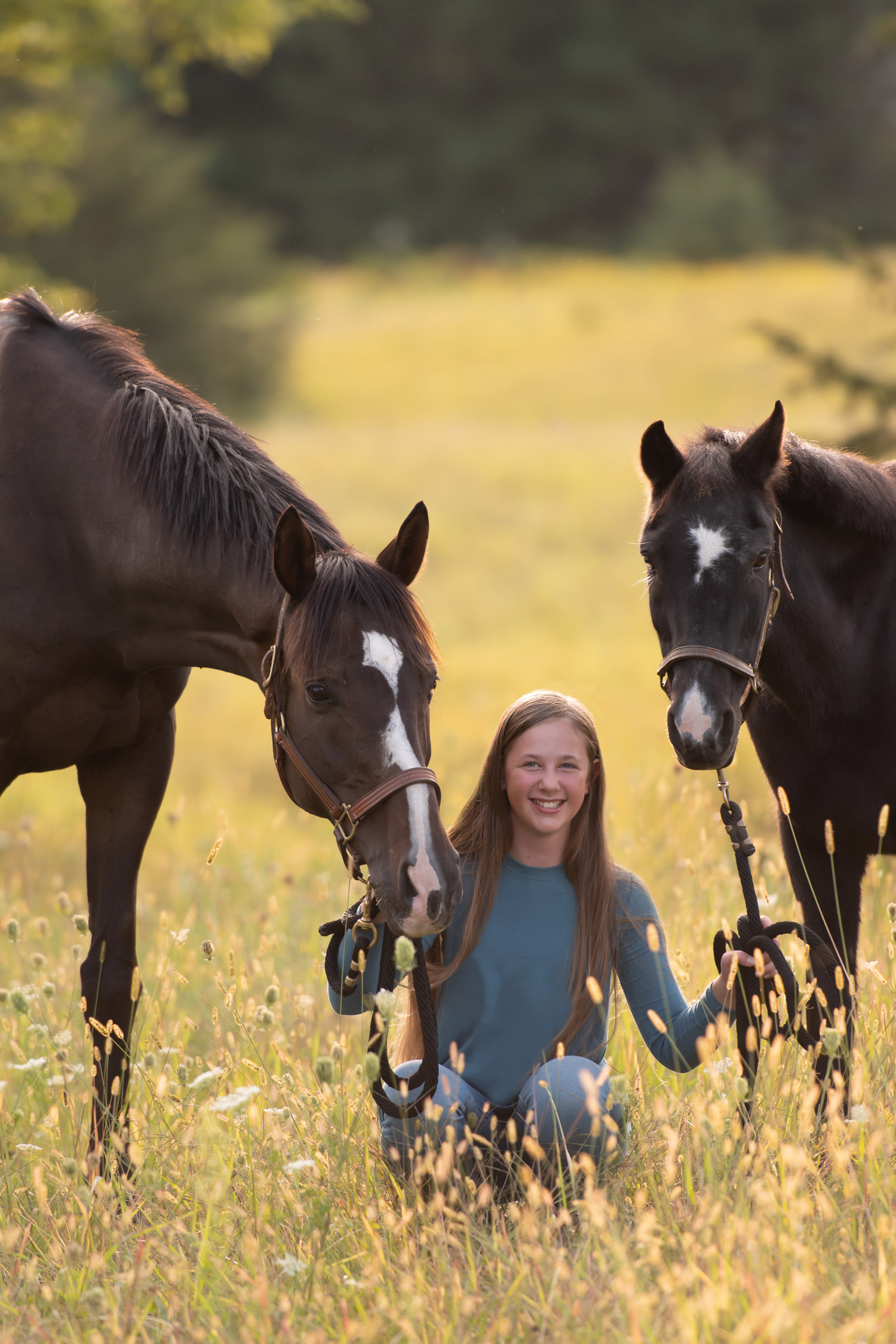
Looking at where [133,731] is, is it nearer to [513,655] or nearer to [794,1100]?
[794,1100]

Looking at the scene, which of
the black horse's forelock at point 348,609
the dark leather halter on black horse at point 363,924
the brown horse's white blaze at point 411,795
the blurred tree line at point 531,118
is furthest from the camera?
the blurred tree line at point 531,118

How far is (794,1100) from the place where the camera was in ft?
9.22

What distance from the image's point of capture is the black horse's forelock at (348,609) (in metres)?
2.76

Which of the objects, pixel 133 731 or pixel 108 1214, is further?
pixel 133 731

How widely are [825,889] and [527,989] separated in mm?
1059

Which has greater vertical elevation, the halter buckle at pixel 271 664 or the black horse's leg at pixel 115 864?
the halter buckle at pixel 271 664

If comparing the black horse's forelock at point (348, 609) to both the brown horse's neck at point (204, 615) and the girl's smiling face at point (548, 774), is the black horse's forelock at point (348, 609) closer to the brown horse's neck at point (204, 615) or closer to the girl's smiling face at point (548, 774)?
the brown horse's neck at point (204, 615)

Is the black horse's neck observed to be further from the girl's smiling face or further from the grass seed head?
the grass seed head

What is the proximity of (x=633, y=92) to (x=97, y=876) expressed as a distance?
134 ft

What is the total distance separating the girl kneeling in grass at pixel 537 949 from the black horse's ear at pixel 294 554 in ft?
1.92

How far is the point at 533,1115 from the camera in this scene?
272cm

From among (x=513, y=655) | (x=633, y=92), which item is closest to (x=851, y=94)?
(x=633, y=92)

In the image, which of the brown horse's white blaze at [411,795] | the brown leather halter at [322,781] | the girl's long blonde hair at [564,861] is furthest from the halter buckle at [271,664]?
the girl's long blonde hair at [564,861]

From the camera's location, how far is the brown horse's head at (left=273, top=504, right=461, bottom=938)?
8.59ft
